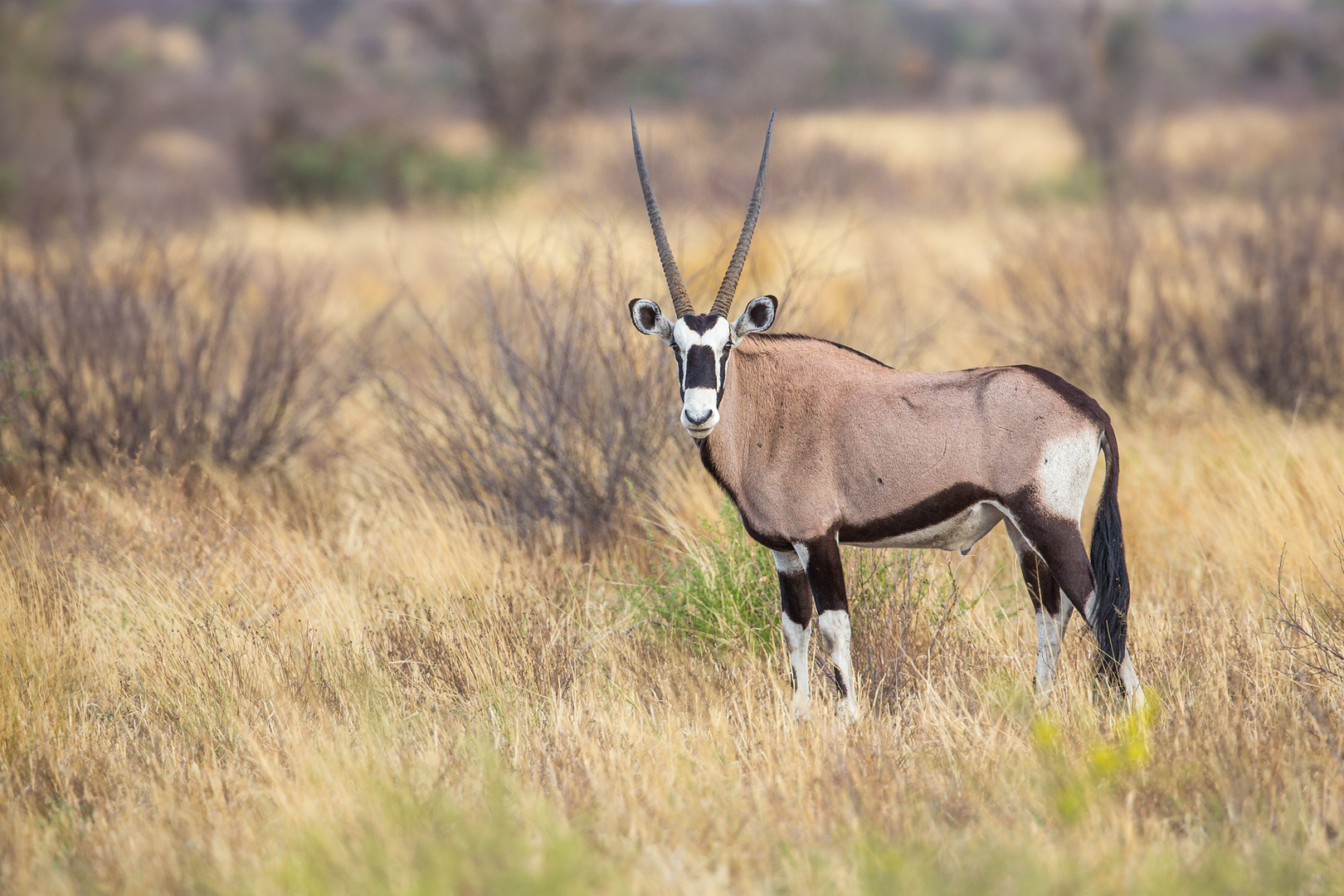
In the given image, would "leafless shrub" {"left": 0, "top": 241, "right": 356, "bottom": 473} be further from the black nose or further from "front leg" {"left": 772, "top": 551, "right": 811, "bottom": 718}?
the black nose

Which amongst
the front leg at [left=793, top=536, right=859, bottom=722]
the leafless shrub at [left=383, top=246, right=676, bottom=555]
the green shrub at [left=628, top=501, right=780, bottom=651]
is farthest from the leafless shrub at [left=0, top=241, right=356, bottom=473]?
the front leg at [left=793, top=536, right=859, bottom=722]

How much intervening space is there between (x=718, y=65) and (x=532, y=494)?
3403cm

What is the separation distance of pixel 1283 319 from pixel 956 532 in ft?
17.0

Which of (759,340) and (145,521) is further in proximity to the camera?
(145,521)

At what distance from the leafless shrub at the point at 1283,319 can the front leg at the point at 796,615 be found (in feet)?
16.1

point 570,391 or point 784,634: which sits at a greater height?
point 570,391

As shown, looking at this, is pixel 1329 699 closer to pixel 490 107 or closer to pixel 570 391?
pixel 570 391

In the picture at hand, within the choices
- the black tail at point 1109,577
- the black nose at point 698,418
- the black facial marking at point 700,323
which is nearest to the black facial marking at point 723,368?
the black facial marking at point 700,323

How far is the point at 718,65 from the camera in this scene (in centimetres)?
3741

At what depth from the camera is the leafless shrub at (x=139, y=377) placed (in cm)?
677

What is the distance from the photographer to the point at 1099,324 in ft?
27.1

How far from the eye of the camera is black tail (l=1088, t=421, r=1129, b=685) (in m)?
3.77

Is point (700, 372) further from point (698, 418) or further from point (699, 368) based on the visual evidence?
point (698, 418)

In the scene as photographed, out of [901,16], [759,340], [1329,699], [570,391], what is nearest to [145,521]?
[570,391]
